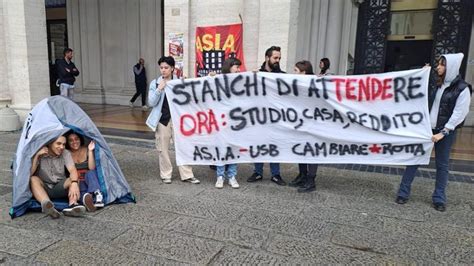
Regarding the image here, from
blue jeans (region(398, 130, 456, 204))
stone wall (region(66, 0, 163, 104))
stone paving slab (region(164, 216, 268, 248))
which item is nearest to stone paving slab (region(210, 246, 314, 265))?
stone paving slab (region(164, 216, 268, 248))

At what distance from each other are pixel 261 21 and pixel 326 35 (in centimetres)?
320

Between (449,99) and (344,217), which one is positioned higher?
(449,99)

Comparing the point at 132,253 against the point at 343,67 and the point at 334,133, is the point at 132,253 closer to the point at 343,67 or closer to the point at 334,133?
the point at 334,133

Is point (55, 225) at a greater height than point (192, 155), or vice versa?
point (192, 155)

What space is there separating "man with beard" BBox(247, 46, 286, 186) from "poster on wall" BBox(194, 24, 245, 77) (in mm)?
2538

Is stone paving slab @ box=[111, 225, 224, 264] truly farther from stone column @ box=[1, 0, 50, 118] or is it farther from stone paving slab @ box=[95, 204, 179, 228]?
stone column @ box=[1, 0, 50, 118]

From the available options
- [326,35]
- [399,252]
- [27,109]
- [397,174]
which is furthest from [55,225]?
[326,35]

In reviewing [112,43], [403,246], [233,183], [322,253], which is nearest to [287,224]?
[322,253]

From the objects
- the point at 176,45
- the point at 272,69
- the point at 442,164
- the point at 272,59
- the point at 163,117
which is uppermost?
the point at 176,45

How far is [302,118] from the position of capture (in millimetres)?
4980

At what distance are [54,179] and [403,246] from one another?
3633 mm

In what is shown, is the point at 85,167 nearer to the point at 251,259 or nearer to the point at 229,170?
the point at 229,170

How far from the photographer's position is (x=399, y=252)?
348 cm

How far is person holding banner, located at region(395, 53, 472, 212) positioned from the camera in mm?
4199
